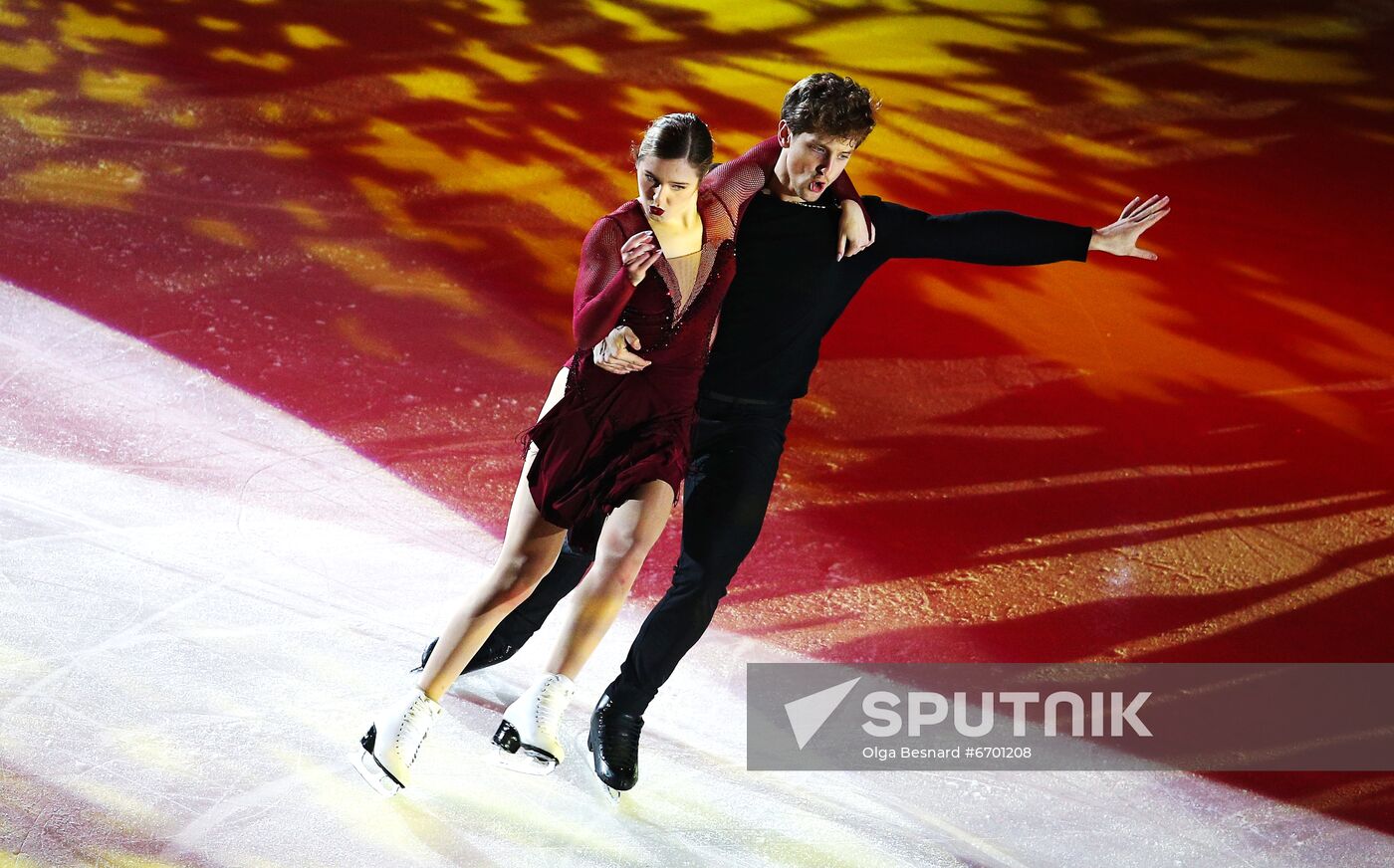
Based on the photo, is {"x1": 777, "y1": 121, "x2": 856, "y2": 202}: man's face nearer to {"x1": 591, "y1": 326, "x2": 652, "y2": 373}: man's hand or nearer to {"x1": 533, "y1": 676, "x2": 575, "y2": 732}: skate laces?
{"x1": 591, "y1": 326, "x2": 652, "y2": 373}: man's hand

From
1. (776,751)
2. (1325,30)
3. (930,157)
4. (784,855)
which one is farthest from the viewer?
(1325,30)

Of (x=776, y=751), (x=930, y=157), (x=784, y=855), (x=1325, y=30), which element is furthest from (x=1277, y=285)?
(x=784, y=855)

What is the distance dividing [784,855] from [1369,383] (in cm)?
358

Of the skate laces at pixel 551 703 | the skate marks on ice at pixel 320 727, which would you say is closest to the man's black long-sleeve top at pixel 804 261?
the skate laces at pixel 551 703

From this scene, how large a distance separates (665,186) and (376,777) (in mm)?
1329

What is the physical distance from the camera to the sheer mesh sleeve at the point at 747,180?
2908mm

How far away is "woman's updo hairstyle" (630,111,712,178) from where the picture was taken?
2.62m

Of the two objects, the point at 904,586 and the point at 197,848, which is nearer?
the point at 197,848

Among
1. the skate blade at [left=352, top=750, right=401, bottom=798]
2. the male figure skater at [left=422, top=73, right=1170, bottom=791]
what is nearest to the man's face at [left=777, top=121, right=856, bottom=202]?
the male figure skater at [left=422, top=73, right=1170, bottom=791]

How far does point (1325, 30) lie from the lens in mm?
7020

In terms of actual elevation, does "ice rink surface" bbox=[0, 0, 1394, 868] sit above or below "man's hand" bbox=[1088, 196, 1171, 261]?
below

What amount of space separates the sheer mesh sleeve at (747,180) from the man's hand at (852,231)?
0.02 meters

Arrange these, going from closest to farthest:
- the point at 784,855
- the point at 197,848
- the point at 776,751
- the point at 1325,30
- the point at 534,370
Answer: the point at 197,848
the point at 784,855
the point at 776,751
the point at 534,370
the point at 1325,30

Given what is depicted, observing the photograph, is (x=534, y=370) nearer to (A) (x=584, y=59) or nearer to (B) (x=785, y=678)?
(B) (x=785, y=678)
